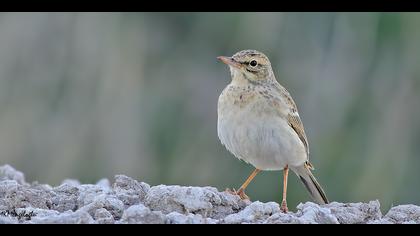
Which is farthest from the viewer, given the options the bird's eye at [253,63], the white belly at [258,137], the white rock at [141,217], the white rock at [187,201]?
the bird's eye at [253,63]

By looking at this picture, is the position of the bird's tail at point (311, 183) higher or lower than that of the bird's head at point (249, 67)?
lower

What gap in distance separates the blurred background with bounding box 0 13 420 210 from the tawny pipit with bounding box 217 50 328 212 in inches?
143

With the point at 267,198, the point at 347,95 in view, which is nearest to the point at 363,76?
the point at 347,95

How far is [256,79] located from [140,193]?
1.62 metres

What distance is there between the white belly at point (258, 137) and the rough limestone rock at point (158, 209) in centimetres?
86

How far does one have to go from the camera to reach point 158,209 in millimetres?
5949

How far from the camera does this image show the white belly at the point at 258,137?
7.25 metres

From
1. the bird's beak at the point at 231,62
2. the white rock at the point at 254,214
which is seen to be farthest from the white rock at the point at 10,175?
the white rock at the point at 254,214

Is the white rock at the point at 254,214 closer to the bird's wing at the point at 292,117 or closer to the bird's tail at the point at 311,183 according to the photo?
the bird's wing at the point at 292,117

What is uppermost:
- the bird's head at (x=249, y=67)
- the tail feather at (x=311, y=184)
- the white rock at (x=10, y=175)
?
the bird's head at (x=249, y=67)

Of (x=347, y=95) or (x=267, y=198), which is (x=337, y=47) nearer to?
(x=347, y=95)

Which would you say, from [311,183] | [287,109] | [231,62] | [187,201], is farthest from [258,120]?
[187,201]

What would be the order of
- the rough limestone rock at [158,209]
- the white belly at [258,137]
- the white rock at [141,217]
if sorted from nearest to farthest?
the white rock at [141,217], the rough limestone rock at [158,209], the white belly at [258,137]
